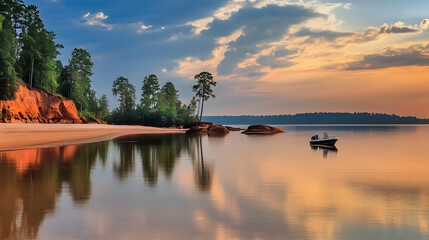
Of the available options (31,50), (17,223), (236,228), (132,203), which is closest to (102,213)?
(132,203)

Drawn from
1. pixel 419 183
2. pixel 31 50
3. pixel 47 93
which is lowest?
pixel 419 183

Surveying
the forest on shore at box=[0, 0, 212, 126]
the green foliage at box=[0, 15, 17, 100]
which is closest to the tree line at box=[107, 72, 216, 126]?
the forest on shore at box=[0, 0, 212, 126]

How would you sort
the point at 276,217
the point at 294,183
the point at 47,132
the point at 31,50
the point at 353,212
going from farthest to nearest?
the point at 31,50 → the point at 47,132 → the point at 294,183 → the point at 353,212 → the point at 276,217

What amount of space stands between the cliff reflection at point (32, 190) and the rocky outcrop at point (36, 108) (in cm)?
4191

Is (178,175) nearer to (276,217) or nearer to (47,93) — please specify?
(276,217)

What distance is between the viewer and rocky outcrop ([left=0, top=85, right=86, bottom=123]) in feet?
180

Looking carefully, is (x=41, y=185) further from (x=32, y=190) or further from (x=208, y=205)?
(x=208, y=205)

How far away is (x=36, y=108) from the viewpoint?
65.1 metres

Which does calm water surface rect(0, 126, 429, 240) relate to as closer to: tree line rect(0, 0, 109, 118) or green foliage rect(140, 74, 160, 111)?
tree line rect(0, 0, 109, 118)

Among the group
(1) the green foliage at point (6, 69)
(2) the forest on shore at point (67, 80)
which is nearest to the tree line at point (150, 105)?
(2) the forest on shore at point (67, 80)

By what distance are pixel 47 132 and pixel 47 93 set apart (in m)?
23.7

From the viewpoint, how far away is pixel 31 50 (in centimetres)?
6688

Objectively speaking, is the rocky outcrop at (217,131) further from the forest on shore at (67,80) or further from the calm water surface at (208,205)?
the calm water surface at (208,205)

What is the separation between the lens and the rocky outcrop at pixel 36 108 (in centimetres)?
5495
